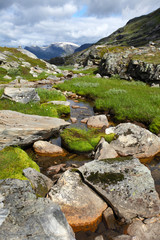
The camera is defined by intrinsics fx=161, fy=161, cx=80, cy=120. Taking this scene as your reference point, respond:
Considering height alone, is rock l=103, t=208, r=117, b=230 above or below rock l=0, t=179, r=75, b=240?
below

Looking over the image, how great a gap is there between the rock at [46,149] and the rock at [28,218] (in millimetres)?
4163

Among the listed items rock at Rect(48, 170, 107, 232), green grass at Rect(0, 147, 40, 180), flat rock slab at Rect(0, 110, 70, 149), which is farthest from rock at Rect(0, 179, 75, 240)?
flat rock slab at Rect(0, 110, 70, 149)

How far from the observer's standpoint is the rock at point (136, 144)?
9523 mm

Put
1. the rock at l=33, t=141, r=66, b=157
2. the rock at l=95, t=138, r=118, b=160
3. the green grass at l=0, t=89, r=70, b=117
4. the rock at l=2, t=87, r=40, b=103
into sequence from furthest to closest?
the rock at l=2, t=87, r=40, b=103 → the green grass at l=0, t=89, r=70, b=117 → the rock at l=33, t=141, r=66, b=157 → the rock at l=95, t=138, r=118, b=160

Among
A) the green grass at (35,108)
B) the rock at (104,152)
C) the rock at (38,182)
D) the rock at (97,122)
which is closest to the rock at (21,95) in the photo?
the green grass at (35,108)

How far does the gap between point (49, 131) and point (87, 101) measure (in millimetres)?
12852

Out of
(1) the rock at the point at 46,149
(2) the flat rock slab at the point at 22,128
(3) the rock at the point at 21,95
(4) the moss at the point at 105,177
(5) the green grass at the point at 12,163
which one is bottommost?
(1) the rock at the point at 46,149

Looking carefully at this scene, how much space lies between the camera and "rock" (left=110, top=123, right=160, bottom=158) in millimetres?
9523

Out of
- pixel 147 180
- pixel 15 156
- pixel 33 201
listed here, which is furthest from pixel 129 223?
pixel 15 156

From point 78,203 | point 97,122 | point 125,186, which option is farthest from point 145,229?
point 97,122

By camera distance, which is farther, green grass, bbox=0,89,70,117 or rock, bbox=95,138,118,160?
green grass, bbox=0,89,70,117

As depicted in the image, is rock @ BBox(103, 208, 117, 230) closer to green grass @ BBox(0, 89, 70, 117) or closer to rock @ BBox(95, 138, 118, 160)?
rock @ BBox(95, 138, 118, 160)

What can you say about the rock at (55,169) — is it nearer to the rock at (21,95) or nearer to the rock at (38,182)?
the rock at (38,182)

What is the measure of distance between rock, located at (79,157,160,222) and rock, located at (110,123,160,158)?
2.37 metres
